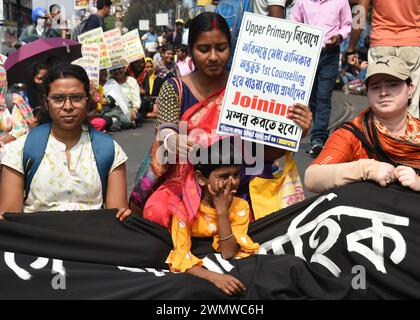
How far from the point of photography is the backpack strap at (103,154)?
373cm

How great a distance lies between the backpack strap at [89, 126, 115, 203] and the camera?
147 inches

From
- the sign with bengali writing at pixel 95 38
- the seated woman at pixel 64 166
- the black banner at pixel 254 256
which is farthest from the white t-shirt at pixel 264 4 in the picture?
the sign with bengali writing at pixel 95 38

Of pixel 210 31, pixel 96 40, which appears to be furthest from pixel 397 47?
pixel 96 40

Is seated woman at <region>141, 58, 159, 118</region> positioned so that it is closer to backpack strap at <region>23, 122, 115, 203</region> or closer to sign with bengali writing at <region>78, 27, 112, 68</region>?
sign with bengali writing at <region>78, 27, 112, 68</region>

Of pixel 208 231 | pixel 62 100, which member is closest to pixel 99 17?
pixel 62 100

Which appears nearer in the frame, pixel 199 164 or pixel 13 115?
pixel 199 164

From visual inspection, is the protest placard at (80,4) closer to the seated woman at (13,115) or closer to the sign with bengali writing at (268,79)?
the seated woman at (13,115)

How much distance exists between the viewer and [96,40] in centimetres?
1026

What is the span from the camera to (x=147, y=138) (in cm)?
1012

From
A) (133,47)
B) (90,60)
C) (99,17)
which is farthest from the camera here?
(133,47)

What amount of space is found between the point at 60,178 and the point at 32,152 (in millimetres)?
203

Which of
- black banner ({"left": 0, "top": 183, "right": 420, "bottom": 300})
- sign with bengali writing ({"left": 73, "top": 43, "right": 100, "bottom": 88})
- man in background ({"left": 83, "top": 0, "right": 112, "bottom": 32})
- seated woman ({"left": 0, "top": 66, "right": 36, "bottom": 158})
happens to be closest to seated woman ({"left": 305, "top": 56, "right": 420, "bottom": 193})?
black banner ({"left": 0, "top": 183, "right": 420, "bottom": 300})

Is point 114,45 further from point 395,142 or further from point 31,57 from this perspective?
point 395,142
